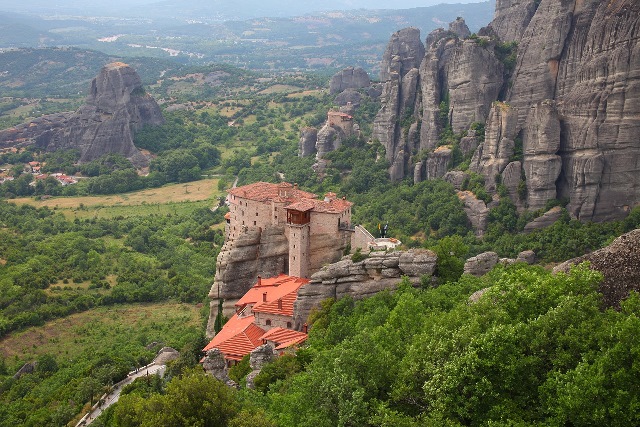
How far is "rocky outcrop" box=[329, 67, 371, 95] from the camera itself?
A: 4914 inches

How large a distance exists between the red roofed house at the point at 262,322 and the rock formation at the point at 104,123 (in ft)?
258

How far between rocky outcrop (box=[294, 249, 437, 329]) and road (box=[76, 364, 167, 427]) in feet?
28.9

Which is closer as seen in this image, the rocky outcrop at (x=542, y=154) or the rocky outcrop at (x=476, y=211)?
the rocky outcrop at (x=542, y=154)

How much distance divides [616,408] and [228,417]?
42.7 ft

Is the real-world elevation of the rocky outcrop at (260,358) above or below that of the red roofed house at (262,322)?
above

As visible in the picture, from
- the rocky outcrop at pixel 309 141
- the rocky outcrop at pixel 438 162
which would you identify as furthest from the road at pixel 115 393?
the rocky outcrop at pixel 309 141

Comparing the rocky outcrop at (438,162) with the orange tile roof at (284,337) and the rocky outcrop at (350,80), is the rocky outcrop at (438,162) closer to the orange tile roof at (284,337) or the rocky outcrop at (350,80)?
the orange tile roof at (284,337)

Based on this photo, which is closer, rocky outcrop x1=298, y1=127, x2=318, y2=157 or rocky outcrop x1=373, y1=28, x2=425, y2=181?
rocky outcrop x1=373, y1=28, x2=425, y2=181

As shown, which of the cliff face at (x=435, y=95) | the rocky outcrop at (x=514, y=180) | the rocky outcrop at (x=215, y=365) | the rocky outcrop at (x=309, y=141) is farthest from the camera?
the rocky outcrop at (x=309, y=141)

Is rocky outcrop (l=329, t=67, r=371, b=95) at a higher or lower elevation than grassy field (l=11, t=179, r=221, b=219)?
higher

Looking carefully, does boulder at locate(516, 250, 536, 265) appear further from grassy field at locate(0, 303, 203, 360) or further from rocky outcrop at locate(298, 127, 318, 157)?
rocky outcrop at locate(298, 127, 318, 157)

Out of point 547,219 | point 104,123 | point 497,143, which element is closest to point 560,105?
point 497,143

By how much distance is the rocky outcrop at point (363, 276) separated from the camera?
142 feet

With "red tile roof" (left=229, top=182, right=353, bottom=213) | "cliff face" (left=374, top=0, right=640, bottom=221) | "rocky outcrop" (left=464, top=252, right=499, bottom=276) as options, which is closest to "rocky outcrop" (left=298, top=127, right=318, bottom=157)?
"cliff face" (left=374, top=0, right=640, bottom=221)
